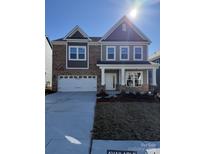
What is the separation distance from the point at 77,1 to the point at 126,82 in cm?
188

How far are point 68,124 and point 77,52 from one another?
1.34 m

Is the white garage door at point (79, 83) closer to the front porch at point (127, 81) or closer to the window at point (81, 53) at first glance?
the front porch at point (127, 81)

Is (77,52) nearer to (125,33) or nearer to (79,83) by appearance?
(79,83)

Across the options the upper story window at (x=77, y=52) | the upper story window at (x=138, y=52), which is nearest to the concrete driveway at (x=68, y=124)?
the upper story window at (x=77, y=52)

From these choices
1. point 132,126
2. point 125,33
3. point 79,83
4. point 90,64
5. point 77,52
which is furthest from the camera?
point 90,64

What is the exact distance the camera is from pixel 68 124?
3.17 meters

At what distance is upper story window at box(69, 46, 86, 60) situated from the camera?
11.2ft

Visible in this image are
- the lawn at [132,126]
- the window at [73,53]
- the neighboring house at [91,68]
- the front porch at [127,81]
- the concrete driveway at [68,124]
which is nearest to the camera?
the lawn at [132,126]

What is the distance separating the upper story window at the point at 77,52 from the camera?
342 cm

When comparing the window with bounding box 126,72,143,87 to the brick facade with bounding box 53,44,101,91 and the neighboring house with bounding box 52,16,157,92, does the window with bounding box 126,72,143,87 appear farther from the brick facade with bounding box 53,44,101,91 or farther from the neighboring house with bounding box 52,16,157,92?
the brick facade with bounding box 53,44,101,91

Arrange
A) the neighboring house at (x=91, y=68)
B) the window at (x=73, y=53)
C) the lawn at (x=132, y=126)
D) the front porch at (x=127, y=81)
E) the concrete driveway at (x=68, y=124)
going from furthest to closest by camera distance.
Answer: the window at (x=73, y=53)
the neighboring house at (x=91, y=68)
the front porch at (x=127, y=81)
the concrete driveway at (x=68, y=124)
the lawn at (x=132, y=126)

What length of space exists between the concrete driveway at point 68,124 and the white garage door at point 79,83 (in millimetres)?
115

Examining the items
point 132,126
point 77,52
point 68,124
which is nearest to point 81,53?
point 77,52
